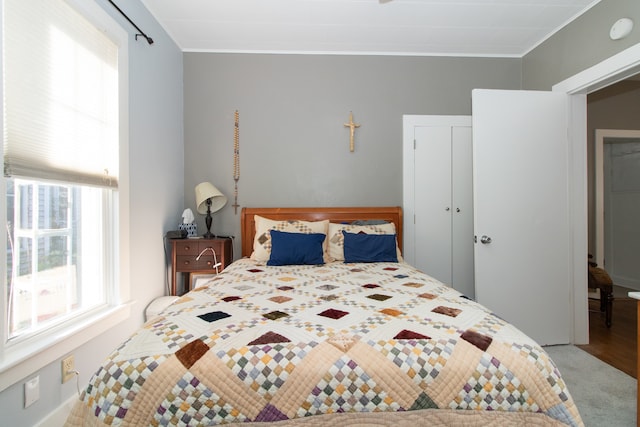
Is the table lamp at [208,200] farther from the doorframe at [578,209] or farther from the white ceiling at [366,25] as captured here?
the doorframe at [578,209]

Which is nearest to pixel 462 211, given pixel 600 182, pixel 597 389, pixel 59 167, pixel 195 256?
pixel 597 389

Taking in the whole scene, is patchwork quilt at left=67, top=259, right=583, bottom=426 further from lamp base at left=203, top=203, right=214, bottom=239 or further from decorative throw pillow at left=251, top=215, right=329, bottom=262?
lamp base at left=203, top=203, right=214, bottom=239

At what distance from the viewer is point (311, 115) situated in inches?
125

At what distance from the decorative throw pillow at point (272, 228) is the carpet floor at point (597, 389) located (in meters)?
1.85

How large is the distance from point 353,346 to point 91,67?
208 cm

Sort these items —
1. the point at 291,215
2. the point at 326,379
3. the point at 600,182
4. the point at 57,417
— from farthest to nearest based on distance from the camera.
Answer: the point at 600,182
the point at 291,215
the point at 57,417
the point at 326,379

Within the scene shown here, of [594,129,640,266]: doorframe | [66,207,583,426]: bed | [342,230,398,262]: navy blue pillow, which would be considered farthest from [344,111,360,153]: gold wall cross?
[594,129,640,266]: doorframe

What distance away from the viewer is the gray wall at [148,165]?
6.98ft

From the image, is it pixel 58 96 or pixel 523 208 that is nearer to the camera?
pixel 58 96

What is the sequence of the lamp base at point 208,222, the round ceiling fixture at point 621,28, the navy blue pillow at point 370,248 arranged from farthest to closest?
the lamp base at point 208,222 → the navy blue pillow at point 370,248 → the round ceiling fixture at point 621,28

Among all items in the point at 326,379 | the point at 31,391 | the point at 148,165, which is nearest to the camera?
the point at 326,379

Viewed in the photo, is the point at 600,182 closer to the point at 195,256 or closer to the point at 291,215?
the point at 291,215

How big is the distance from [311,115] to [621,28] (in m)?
2.34

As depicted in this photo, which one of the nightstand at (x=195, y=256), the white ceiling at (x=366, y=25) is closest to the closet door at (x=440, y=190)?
the white ceiling at (x=366, y=25)
